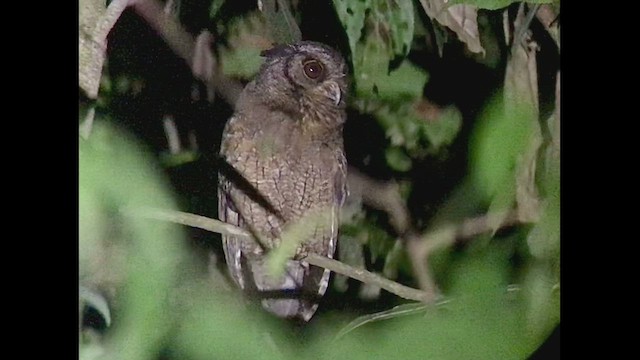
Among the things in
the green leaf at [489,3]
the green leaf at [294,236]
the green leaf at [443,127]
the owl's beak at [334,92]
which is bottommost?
the green leaf at [294,236]

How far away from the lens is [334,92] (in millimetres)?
1615

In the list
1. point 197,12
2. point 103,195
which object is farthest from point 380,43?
→ point 103,195

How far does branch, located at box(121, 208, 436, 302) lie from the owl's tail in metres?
0.02

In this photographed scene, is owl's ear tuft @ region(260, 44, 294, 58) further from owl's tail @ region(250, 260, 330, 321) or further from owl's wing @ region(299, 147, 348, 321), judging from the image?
owl's tail @ region(250, 260, 330, 321)

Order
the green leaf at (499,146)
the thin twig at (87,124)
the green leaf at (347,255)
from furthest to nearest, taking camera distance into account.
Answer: the green leaf at (499,146)
the green leaf at (347,255)
the thin twig at (87,124)

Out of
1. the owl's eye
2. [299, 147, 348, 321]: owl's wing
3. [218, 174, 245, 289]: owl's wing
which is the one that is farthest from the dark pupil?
[218, 174, 245, 289]: owl's wing

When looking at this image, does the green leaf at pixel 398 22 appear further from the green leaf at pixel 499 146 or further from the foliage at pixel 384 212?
the green leaf at pixel 499 146

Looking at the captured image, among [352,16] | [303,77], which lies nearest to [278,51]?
[303,77]

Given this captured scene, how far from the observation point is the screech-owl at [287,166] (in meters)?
1.56

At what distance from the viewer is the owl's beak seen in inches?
63.4

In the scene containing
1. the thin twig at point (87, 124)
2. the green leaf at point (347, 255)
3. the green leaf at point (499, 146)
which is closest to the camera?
the thin twig at point (87, 124)

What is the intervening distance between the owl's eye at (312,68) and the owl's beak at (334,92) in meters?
0.03

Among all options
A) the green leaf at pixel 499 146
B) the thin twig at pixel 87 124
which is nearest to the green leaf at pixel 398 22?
the green leaf at pixel 499 146
